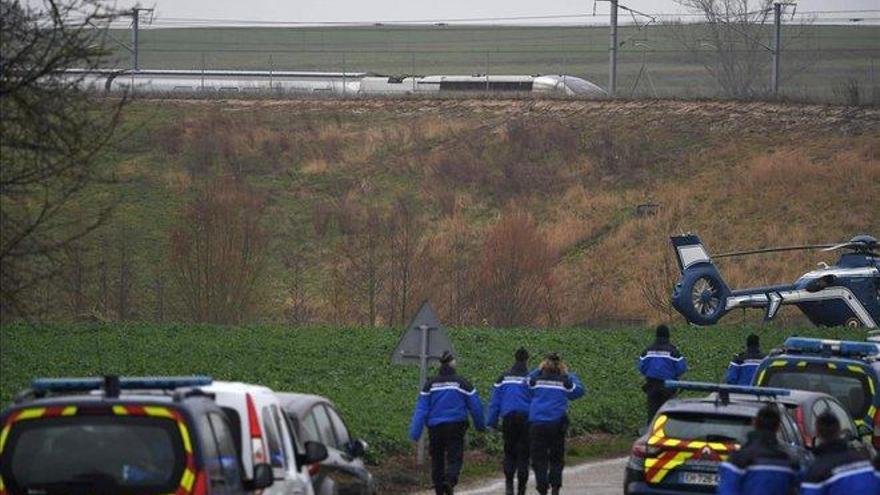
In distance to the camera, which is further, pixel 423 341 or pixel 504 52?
pixel 504 52

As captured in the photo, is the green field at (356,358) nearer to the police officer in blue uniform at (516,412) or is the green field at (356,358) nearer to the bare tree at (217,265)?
the police officer in blue uniform at (516,412)

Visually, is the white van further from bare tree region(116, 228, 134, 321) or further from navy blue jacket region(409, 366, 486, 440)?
bare tree region(116, 228, 134, 321)

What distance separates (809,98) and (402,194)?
787 inches

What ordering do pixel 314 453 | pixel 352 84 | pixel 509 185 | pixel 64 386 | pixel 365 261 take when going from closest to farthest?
pixel 64 386 < pixel 314 453 < pixel 365 261 < pixel 509 185 < pixel 352 84

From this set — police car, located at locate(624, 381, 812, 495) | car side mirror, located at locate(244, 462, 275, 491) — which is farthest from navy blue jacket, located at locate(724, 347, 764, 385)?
car side mirror, located at locate(244, 462, 275, 491)

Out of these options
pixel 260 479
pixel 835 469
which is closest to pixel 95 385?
pixel 260 479

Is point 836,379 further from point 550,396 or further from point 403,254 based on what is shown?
point 403,254

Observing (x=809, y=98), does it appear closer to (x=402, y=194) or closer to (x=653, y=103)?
(x=653, y=103)

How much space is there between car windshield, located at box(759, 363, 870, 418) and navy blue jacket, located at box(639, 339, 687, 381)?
11.1 ft

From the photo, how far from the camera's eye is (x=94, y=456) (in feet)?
36.5

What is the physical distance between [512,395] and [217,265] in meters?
32.0

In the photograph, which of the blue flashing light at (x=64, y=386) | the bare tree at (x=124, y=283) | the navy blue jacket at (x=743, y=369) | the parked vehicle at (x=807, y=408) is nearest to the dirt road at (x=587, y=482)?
the navy blue jacket at (x=743, y=369)

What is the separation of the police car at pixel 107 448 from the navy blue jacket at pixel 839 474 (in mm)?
4142

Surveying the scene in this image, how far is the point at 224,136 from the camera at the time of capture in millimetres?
76000
